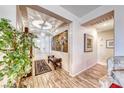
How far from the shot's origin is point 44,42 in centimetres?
988

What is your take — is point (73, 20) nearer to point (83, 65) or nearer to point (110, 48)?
point (83, 65)

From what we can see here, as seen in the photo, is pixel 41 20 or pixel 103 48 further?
pixel 103 48

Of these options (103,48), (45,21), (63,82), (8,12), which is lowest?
(63,82)

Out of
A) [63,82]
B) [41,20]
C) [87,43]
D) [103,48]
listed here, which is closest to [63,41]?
[87,43]

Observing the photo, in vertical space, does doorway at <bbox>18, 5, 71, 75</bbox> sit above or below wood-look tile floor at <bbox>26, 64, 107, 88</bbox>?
above

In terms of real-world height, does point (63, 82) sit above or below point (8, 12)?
below

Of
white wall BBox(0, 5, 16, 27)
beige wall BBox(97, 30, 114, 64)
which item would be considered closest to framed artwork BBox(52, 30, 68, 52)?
beige wall BBox(97, 30, 114, 64)

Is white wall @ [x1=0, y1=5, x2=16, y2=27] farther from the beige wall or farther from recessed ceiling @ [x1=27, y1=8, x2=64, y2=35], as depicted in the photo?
the beige wall

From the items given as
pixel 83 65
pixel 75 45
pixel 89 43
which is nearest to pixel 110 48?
pixel 89 43

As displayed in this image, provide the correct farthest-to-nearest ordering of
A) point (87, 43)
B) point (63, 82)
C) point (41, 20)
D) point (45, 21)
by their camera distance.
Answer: point (87, 43) → point (45, 21) → point (41, 20) → point (63, 82)

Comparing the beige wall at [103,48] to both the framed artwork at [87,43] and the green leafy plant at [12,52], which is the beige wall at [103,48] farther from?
the green leafy plant at [12,52]

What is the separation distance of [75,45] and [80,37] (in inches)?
23.6

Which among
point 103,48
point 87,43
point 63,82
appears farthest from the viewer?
point 103,48

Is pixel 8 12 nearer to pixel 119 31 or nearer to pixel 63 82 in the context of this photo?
pixel 119 31
